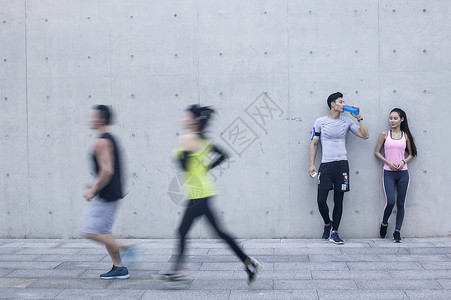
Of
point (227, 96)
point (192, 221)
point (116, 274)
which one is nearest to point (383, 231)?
point (227, 96)

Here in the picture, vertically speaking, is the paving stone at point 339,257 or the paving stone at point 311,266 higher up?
the paving stone at point 339,257

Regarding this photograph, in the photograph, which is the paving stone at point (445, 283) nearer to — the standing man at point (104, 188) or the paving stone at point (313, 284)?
the paving stone at point (313, 284)

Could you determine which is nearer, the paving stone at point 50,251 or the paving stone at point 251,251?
the paving stone at point 251,251

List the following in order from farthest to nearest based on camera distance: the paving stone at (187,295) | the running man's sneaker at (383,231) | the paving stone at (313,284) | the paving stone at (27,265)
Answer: the running man's sneaker at (383,231) → the paving stone at (27,265) → the paving stone at (313,284) → the paving stone at (187,295)

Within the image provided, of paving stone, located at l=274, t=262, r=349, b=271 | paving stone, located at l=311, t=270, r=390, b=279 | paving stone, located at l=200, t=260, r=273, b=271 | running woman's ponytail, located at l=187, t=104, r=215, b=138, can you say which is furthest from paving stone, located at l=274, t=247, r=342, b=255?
running woman's ponytail, located at l=187, t=104, r=215, b=138

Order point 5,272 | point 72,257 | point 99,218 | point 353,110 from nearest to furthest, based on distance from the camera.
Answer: point 99,218, point 5,272, point 72,257, point 353,110

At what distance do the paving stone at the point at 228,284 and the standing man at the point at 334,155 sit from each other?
7.05 feet

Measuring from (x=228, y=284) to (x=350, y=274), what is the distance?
4.19 ft

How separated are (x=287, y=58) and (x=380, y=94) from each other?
1.34 metres

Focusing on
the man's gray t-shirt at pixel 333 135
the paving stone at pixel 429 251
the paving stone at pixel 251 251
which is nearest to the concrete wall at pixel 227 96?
the man's gray t-shirt at pixel 333 135

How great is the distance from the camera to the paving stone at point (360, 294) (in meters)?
4.79

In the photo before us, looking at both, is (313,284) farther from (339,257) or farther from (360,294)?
(339,257)

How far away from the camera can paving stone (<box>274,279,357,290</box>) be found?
5148 mm

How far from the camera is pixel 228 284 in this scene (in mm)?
5336
